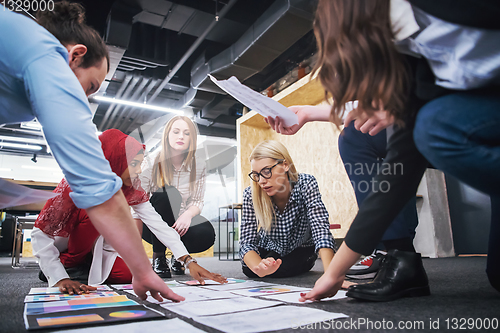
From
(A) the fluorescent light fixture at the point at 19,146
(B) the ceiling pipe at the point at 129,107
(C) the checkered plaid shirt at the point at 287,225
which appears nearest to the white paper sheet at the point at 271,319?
(C) the checkered plaid shirt at the point at 287,225

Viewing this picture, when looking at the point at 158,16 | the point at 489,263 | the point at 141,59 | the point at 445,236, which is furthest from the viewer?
the point at 141,59

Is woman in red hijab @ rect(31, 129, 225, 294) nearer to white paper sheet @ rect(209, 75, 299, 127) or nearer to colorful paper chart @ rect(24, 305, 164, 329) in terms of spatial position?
colorful paper chart @ rect(24, 305, 164, 329)

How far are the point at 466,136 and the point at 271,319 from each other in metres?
0.44

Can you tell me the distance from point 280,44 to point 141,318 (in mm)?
2833

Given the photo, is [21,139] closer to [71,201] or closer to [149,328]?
[71,201]

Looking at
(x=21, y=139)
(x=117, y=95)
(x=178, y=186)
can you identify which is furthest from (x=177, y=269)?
(x=21, y=139)

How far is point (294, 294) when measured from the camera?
0.81 metres


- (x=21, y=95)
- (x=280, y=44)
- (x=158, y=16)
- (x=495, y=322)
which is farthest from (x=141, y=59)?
(x=495, y=322)

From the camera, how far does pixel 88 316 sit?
575 millimetres

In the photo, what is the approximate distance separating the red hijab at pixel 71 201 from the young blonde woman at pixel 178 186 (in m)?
0.49

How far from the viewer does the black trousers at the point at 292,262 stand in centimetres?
142

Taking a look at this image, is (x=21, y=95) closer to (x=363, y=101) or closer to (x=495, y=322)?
(x=363, y=101)

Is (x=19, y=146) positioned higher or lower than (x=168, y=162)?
higher

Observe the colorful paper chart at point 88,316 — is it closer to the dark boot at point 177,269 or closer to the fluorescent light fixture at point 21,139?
the dark boot at point 177,269
